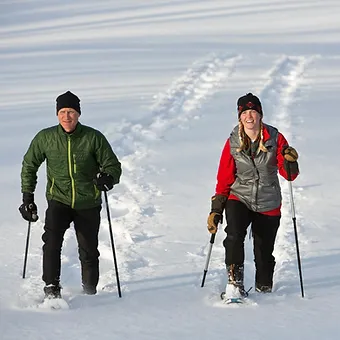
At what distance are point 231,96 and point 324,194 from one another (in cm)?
641

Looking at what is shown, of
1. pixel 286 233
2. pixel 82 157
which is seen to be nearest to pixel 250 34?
pixel 286 233

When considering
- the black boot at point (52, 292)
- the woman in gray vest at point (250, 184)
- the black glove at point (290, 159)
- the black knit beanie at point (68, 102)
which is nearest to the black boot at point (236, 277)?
the woman in gray vest at point (250, 184)

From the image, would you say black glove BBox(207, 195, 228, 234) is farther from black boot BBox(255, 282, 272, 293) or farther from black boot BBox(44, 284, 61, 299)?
black boot BBox(44, 284, 61, 299)

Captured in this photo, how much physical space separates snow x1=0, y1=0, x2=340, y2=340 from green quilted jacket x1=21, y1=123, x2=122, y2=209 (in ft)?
2.45

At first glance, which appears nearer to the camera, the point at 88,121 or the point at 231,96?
the point at 88,121

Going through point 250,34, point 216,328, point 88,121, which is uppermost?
point 250,34

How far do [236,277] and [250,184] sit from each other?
2.20ft

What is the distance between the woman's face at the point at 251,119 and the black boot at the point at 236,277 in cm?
99

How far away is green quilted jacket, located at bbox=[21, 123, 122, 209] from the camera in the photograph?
5547 mm

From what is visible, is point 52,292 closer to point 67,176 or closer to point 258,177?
point 67,176

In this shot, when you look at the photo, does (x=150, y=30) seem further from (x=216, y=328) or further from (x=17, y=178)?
(x=216, y=328)

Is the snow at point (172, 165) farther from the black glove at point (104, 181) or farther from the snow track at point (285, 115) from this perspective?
the black glove at point (104, 181)

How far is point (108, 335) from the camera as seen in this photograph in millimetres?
4766

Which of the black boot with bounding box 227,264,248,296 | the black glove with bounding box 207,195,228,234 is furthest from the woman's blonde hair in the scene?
the black boot with bounding box 227,264,248,296
